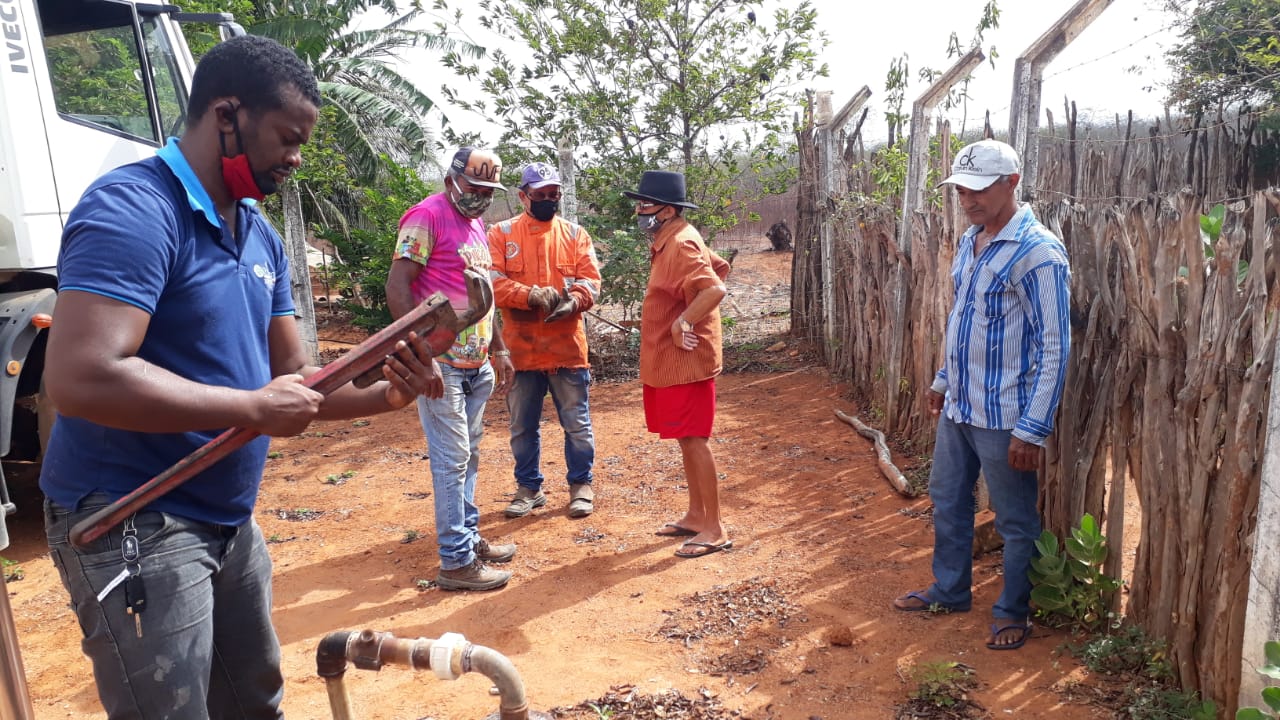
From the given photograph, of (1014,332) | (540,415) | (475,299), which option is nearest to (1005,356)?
(1014,332)

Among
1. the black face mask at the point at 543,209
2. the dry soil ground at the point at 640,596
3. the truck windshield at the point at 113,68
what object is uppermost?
the truck windshield at the point at 113,68

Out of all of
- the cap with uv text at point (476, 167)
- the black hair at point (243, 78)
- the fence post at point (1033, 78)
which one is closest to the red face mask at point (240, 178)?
the black hair at point (243, 78)

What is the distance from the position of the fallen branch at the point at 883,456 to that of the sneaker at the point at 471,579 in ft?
7.89

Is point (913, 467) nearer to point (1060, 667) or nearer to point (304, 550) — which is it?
point (1060, 667)

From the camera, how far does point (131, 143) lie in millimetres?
4836

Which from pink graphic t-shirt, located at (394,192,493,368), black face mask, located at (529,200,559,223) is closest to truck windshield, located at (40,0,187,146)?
pink graphic t-shirt, located at (394,192,493,368)

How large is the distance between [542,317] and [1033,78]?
2.88m

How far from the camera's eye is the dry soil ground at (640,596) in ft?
10.3

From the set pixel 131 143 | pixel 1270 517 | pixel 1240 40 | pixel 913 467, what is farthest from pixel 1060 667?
pixel 1240 40

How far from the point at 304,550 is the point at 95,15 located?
3233mm

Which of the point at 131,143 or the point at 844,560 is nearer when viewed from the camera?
the point at 844,560

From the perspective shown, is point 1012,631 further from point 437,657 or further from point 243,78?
point 243,78

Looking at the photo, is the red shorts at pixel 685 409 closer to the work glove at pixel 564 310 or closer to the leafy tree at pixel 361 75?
the work glove at pixel 564 310

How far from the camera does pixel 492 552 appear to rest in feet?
14.6
